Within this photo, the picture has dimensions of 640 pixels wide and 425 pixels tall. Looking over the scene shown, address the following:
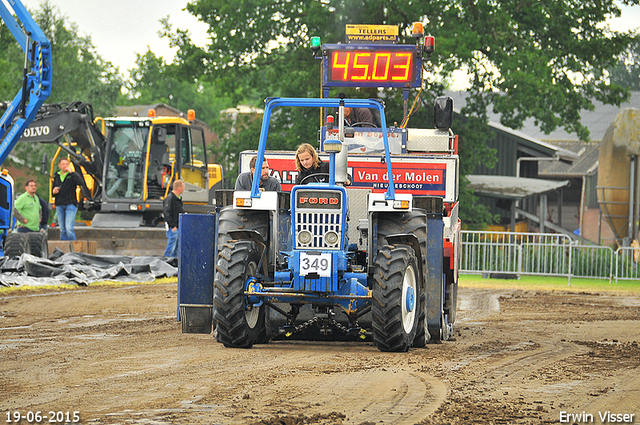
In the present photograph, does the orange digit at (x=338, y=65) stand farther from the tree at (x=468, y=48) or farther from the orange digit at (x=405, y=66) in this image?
the tree at (x=468, y=48)

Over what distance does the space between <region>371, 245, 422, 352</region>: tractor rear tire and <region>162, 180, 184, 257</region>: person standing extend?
12.0 meters

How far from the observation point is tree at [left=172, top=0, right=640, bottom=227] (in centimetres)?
2867

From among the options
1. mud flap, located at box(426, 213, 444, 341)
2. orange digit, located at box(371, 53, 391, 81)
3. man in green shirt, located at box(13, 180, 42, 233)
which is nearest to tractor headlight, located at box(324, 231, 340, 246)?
mud flap, located at box(426, 213, 444, 341)

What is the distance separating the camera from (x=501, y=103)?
29125 mm

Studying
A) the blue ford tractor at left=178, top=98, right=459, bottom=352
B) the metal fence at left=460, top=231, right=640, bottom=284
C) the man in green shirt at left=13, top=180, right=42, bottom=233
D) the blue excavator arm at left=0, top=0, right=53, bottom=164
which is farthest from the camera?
the metal fence at left=460, top=231, right=640, bottom=284

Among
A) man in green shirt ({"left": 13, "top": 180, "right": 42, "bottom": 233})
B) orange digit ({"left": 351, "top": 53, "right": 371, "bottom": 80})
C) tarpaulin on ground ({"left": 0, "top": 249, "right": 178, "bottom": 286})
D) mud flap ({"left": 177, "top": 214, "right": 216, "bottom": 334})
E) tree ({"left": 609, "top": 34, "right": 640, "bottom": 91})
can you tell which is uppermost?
tree ({"left": 609, "top": 34, "right": 640, "bottom": 91})

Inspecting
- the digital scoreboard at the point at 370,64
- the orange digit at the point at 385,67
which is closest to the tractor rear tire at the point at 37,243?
the digital scoreboard at the point at 370,64

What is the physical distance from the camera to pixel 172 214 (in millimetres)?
20266

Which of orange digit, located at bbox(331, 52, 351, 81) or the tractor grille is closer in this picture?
the tractor grille

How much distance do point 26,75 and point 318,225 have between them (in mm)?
10220

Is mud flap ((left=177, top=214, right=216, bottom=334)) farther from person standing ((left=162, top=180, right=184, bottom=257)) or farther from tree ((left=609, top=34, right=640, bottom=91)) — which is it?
tree ((left=609, top=34, right=640, bottom=91))

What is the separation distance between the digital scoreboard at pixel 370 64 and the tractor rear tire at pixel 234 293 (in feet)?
19.2

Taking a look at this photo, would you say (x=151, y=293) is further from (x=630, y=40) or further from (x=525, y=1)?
(x=630, y=40)

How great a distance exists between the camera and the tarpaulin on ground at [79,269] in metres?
17.0
